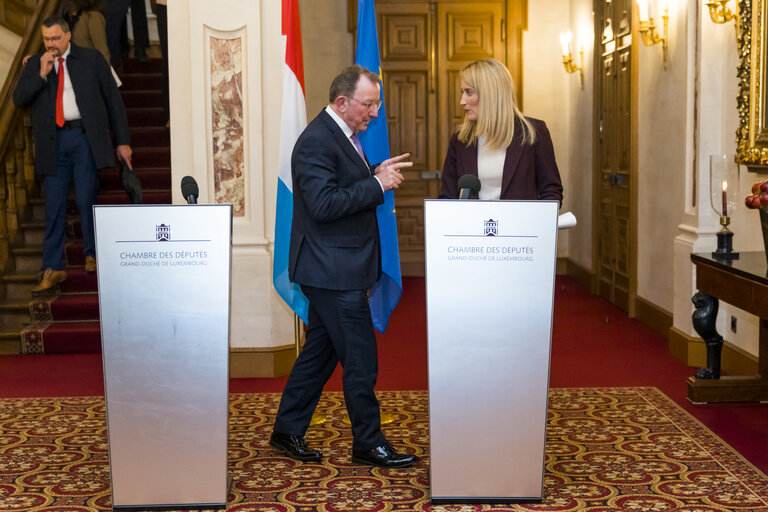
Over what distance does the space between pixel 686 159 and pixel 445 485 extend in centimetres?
335

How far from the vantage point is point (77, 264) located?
24.5 feet

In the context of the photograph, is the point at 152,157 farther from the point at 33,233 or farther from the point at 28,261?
the point at 28,261

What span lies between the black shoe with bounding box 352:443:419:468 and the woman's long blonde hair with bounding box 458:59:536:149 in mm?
1434

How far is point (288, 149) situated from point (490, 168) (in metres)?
1.06

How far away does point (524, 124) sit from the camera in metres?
4.23

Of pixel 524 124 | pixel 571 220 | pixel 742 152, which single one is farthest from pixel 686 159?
pixel 571 220

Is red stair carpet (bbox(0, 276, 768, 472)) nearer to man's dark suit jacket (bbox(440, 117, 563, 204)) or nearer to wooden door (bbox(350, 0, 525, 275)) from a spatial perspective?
man's dark suit jacket (bbox(440, 117, 563, 204))

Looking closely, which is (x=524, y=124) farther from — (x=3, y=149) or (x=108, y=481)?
(x=3, y=149)

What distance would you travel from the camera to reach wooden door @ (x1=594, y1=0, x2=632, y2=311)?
7770 millimetres

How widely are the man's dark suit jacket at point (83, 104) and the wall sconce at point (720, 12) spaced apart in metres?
3.97

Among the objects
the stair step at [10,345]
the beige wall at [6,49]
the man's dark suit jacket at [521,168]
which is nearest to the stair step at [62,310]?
the stair step at [10,345]

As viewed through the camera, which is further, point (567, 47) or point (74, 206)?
point (567, 47)

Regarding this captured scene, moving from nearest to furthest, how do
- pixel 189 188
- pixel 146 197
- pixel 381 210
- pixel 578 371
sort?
pixel 189 188 < pixel 381 210 < pixel 578 371 < pixel 146 197

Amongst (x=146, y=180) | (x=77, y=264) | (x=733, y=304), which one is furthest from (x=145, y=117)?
(x=733, y=304)
